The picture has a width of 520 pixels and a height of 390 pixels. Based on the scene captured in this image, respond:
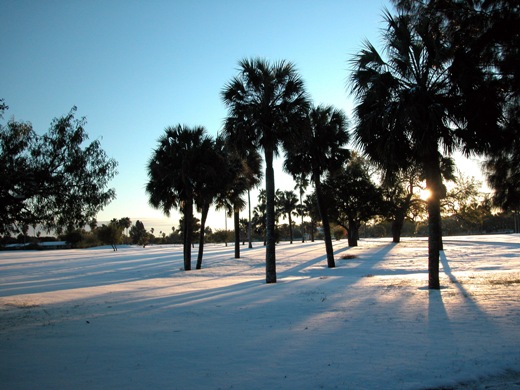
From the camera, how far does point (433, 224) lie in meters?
12.8

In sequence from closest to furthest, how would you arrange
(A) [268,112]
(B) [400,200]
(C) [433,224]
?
(C) [433,224]
(A) [268,112]
(B) [400,200]

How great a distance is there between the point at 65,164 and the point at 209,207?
2027 cm

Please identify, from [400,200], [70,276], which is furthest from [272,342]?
[400,200]

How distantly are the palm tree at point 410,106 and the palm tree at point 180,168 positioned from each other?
15.5 meters

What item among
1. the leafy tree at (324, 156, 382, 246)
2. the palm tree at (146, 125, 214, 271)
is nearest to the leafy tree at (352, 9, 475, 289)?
the palm tree at (146, 125, 214, 271)

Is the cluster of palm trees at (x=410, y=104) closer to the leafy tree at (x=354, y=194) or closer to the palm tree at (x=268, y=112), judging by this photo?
the palm tree at (x=268, y=112)

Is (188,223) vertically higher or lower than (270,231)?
higher

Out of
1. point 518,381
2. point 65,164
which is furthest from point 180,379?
point 65,164

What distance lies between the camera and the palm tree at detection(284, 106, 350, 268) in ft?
80.7

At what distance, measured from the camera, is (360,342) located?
6660 mm

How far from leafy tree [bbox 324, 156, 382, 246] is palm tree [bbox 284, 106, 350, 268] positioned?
59.0 ft

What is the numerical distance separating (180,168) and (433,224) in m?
18.4

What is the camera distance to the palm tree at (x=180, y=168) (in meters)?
27.0

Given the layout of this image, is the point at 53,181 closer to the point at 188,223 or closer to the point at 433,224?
the point at 433,224
